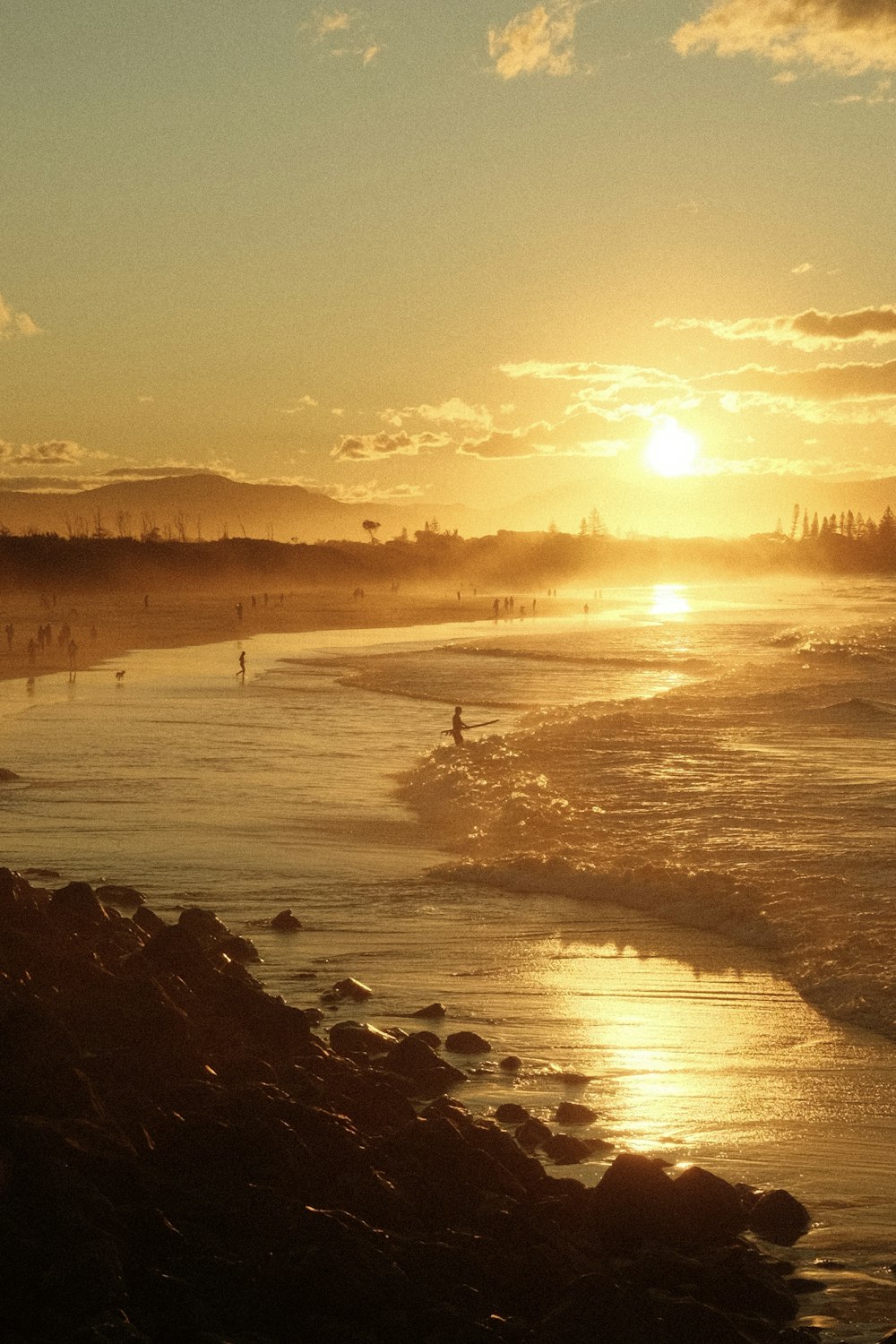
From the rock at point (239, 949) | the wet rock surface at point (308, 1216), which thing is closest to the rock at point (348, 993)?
the rock at point (239, 949)

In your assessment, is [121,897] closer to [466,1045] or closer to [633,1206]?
[466,1045]

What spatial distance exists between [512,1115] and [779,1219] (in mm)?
1897

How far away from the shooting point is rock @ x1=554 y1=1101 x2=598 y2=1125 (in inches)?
338

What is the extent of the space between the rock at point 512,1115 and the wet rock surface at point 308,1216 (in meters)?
0.23

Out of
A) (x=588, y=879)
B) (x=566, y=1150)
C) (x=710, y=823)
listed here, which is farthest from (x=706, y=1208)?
(x=710, y=823)

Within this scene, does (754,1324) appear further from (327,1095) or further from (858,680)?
(858,680)

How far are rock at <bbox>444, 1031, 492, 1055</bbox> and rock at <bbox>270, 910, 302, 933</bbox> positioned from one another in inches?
152

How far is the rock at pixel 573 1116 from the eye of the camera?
859 centimetres

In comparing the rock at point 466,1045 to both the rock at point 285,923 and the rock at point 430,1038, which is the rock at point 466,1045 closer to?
the rock at point 430,1038

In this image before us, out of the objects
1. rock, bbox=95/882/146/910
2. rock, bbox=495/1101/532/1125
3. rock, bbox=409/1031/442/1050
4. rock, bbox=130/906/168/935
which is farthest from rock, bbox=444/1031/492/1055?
rock, bbox=95/882/146/910

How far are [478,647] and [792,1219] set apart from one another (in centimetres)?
6441

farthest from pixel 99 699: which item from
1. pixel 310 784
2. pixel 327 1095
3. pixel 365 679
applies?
pixel 327 1095

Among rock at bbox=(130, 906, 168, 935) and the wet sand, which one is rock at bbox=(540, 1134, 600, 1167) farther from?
the wet sand

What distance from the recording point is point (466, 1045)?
9.87 metres
